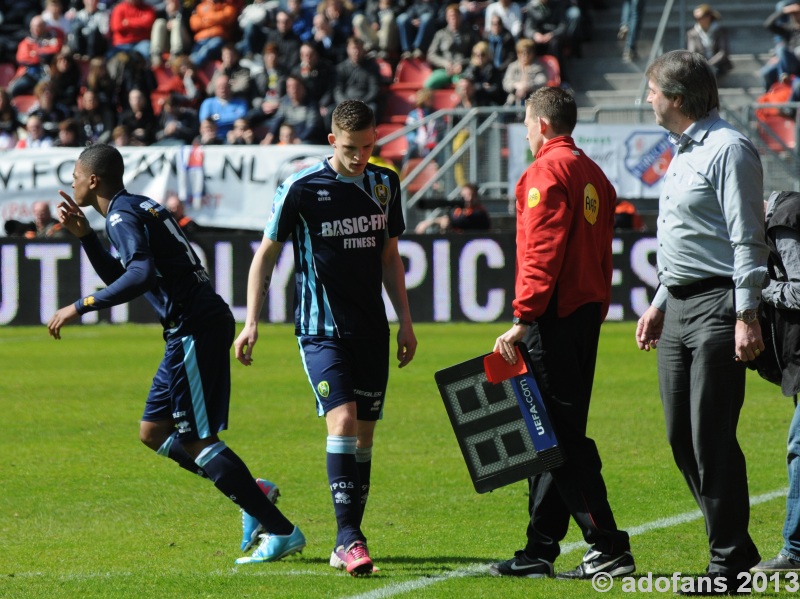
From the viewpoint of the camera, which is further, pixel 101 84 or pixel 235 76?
pixel 101 84

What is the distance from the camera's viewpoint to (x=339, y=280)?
6.21 meters

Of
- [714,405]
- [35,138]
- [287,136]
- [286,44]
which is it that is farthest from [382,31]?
[714,405]

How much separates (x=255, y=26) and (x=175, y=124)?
3.25m

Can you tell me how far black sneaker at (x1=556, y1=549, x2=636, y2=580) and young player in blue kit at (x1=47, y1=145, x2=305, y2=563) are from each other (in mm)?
1380

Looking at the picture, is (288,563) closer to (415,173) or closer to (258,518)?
(258,518)

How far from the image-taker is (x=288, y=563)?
6.26 meters

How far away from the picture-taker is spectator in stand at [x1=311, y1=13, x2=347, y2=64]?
2380 centimetres

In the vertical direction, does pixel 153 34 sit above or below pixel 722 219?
below

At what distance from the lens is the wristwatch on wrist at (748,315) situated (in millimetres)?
5039

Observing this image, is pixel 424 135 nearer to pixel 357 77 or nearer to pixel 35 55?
pixel 357 77

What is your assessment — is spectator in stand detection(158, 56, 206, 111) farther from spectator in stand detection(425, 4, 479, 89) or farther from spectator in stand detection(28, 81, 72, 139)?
spectator in stand detection(425, 4, 479, 89)

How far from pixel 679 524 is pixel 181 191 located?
14.7m

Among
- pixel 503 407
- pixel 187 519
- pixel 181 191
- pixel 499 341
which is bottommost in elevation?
pixel 181 191

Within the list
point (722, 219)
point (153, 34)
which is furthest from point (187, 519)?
point (153, 34)
